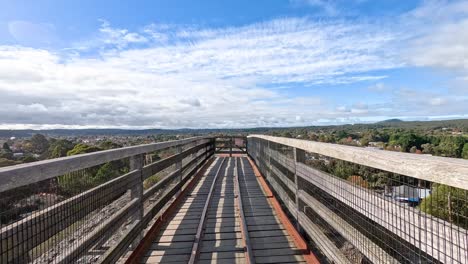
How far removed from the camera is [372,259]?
223 cm

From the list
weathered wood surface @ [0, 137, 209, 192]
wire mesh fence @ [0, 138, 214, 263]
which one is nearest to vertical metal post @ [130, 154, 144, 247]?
wire mesh fence @ [0, 138, 214, 263]

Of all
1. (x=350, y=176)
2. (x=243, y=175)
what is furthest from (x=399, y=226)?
(x=243, y=175)

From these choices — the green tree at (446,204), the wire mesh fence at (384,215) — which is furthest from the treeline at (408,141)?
the green tree at (446,204)

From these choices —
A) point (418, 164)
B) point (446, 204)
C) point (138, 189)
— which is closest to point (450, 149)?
point (138, 189)

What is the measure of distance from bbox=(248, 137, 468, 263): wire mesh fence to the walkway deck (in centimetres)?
59

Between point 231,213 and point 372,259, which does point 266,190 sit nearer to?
point 231,213

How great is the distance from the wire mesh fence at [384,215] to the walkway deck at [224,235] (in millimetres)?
589

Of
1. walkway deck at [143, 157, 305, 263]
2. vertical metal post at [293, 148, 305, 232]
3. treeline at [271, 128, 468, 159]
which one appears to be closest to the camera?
walkway deck at [143, 157, 305, 263]

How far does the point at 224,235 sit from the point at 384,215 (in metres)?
2.76

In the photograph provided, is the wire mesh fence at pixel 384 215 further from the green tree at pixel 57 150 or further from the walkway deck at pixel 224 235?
the green tree at pixel 57 150

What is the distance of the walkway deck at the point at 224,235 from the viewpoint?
3.65m

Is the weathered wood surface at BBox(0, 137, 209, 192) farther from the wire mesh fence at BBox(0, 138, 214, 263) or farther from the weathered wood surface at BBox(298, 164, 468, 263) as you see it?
the weathered wood surface at BBox(298, 164, 468, 263)

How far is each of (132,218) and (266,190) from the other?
4112 mm

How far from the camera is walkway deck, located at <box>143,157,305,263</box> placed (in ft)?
12.0
